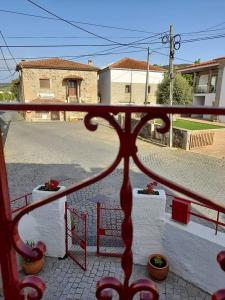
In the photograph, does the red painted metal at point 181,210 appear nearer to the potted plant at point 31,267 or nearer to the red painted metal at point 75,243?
the red painted metal at point 75,243

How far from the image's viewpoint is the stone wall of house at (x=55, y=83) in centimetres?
3161

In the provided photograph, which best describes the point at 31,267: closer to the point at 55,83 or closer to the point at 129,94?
the point at 55,83

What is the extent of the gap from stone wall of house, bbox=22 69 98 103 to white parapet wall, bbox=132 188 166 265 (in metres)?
29.1

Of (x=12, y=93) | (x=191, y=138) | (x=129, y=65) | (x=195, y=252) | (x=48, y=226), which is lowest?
(x=195, y=252)

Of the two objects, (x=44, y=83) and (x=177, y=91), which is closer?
(x=177, y=91)

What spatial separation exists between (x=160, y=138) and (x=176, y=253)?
14.2 m

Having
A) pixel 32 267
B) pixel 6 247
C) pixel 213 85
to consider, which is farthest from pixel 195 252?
pixel 213 85

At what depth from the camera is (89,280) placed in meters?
5.55

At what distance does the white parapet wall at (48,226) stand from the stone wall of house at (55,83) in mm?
27981

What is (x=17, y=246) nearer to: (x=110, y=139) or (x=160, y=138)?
(x=160, y=138)

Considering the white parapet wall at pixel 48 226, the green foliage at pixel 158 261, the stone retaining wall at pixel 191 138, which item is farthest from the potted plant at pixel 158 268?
the stone retaining wall at pixel 191 138

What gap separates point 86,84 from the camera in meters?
34.2

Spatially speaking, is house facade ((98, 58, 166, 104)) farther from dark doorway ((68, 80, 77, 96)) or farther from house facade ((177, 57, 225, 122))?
house facade ((177, 57, 225, 122))

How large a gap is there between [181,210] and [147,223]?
843 mm
